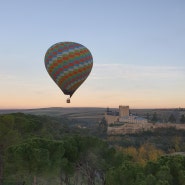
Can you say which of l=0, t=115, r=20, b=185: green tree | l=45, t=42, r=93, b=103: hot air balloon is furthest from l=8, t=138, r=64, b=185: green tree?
l=45, t=42, r=93, b=103: hot air balloon

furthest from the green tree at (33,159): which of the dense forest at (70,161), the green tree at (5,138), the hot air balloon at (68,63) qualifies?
the hot air balloon at (68,63)

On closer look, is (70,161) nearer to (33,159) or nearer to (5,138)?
(33,159)

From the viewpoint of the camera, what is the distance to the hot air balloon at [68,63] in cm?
2995

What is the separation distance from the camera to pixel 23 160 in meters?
20.6

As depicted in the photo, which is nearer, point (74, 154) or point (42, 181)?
point (74, 154)

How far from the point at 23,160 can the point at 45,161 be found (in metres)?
1.38

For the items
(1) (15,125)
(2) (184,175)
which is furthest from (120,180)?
(1) (15,125)

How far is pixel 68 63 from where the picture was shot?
98.3 feet

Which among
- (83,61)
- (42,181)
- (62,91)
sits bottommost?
(42,181)

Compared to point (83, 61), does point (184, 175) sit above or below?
below

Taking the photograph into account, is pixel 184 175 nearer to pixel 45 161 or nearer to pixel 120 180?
pixel 120 180

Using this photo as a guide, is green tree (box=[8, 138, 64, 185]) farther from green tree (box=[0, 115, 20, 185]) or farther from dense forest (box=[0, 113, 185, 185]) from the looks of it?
green tree (box=[0, 115, 20, 185])

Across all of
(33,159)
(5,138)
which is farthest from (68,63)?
(33,159)

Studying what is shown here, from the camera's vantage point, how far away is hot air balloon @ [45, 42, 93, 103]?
2995 cm
